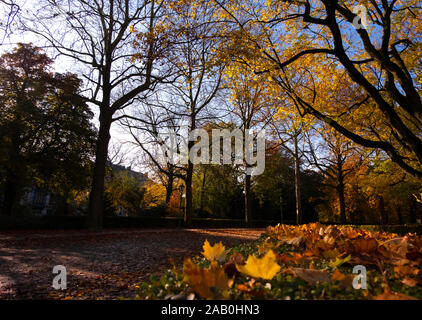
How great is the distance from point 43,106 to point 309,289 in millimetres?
19377

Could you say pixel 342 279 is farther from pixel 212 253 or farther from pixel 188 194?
pixel 188 194

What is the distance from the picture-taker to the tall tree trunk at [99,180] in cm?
1362

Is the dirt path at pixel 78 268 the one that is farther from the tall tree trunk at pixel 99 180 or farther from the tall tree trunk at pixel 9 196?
the tall tree trunk at pixel 9 196

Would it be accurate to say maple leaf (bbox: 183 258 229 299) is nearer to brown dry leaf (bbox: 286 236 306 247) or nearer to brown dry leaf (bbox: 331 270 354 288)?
brown dry leaf (bbox: 331 270 354 288)

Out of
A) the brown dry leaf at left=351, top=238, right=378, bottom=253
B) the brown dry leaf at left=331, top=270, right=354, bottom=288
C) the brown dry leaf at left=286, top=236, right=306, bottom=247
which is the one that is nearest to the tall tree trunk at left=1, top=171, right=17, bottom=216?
the brown dry leaf at left=286, top=236, right=306, bottom=247

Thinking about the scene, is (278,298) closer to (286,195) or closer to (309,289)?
(309,289)

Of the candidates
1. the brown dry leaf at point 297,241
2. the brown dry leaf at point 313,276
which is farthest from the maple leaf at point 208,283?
the brown dry leaf at point 297,241

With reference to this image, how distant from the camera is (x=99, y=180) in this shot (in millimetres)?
13922

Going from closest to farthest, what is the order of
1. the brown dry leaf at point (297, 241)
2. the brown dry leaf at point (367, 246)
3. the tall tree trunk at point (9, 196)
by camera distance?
1. the brown dry leaf at point (367, 246)
2. the brown dry leaf at point (297, 241)
3. the tall tree trunk at point (9, 196)

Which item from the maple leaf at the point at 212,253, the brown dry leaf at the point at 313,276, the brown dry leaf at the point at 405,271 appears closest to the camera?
the brown dry leaf at the point at 313,276

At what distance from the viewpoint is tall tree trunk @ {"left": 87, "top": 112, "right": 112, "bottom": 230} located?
1362cm

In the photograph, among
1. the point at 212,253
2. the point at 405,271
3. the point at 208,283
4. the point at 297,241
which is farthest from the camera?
the point at 297,241

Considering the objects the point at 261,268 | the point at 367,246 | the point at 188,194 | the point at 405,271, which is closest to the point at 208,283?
the point at 261,268
